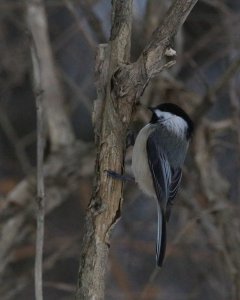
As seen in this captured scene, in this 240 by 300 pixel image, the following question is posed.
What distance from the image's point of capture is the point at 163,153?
2539mm

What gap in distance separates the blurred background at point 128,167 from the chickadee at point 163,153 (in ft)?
0.98

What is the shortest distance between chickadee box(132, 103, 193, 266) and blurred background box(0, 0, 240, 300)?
30cm

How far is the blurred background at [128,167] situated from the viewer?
10.4 ft

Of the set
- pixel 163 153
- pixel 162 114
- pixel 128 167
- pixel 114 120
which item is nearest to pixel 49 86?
pixel 128 167

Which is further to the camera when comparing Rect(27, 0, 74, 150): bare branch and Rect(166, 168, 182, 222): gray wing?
Rect(27, 0, 74, 150): bare branch

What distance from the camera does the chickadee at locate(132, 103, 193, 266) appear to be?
251cm

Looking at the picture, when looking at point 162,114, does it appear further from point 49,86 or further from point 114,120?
point 49,86

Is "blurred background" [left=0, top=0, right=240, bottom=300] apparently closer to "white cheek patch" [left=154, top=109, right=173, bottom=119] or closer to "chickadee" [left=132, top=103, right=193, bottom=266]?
"chickadee" [left=132, top=103, right=193, bottom=266]

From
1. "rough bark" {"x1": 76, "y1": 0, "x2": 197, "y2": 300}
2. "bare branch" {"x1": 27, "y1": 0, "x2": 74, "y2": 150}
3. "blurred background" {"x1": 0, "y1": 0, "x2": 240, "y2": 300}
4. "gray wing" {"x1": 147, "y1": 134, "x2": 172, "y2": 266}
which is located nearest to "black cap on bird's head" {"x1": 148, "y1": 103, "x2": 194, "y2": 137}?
"gray wing" {"x1": 147, "y1": 134, "x2": 172, "y2": 266}

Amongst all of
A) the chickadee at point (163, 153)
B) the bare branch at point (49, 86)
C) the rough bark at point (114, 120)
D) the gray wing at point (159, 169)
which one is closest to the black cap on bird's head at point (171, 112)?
the chickadee at point (163, 153)

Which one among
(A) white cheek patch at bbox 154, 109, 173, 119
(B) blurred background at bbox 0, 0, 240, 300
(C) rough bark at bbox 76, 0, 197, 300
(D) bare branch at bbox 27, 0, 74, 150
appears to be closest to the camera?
(C) rough bark at bbox 76, 0, 197, 300

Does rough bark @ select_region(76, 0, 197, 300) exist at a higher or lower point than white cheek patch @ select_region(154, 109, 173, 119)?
higher

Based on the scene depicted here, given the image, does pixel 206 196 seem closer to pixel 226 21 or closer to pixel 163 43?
pixel 226 21

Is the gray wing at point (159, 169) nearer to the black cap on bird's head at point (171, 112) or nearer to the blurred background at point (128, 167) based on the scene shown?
the black cap on bird's head at point (171, 112)
